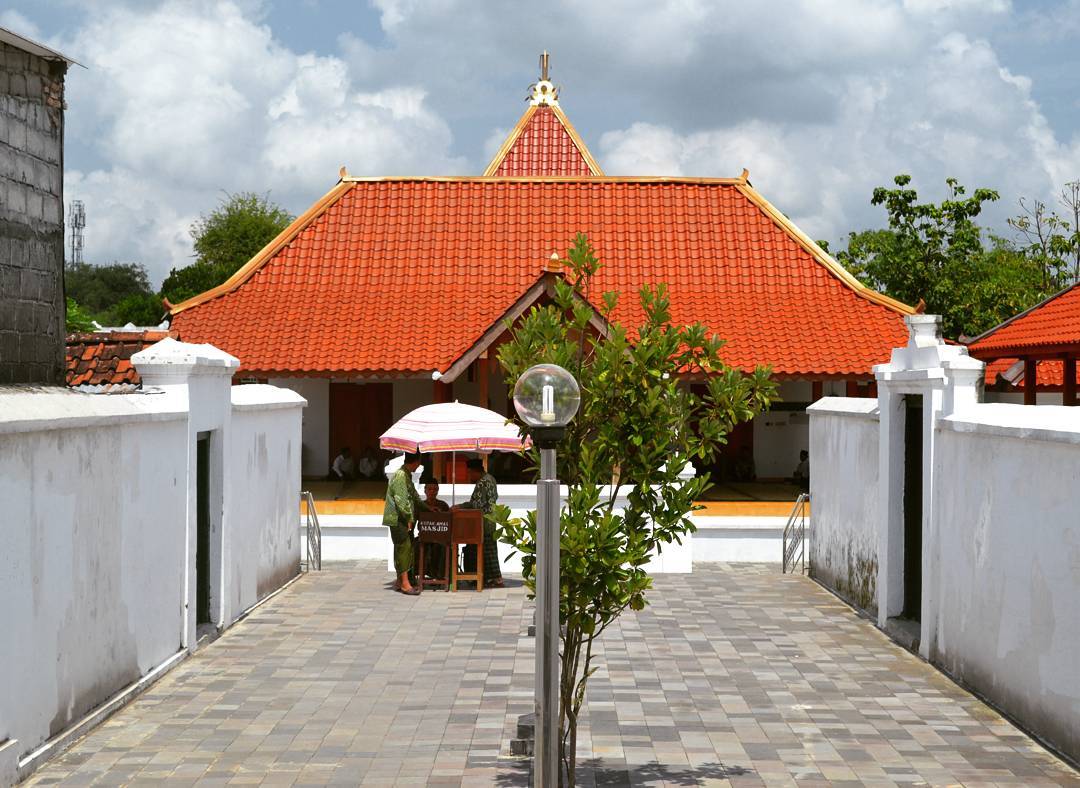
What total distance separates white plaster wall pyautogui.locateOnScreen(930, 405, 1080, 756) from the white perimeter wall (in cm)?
630

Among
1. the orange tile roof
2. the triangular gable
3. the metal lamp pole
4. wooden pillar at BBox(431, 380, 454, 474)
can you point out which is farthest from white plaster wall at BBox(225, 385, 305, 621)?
the metal lamp pole

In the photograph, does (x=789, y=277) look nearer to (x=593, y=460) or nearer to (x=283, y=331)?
(x=283, y=331)

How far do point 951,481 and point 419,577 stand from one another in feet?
22.8

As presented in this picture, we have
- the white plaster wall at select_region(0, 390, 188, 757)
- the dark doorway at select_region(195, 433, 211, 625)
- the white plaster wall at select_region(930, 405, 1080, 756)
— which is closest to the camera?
the white plaster wall at select_region(0, 390, 188, 757)

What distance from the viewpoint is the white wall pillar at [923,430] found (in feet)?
39.7

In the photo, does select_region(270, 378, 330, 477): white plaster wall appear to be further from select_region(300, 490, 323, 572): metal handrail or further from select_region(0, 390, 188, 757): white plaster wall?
select_region(0, 390, 188, 757): white plaster wall

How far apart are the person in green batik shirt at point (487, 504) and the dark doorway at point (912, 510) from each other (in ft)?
16.1

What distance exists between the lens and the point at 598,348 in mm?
7910

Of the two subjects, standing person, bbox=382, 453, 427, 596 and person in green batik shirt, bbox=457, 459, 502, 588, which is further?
person in green batik shirt, bbox=457, 459, 502, 588

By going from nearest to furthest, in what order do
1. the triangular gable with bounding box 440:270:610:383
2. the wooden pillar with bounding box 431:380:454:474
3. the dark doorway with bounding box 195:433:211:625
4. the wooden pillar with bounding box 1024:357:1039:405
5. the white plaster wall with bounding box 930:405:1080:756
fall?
the white plaster wall with bounding box 930:405:1080:756, the dark doorway with bounding box 195:433:211:625, the wooden pillar with bounding box 431:380:454:474, the triangular gable with bounding box 440:270:610:383, the wooden pillar with bounding box 1024:357:1039:405

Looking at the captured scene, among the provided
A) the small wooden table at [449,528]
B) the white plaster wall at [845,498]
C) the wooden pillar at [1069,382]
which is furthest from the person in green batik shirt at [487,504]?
the wooden pillar at [1069,382]

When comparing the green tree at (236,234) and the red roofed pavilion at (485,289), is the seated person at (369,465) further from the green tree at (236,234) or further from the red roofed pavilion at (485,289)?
the green tree at (236,234)

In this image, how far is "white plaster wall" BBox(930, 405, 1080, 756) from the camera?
8906mm

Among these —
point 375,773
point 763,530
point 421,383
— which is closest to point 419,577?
point 763,530
